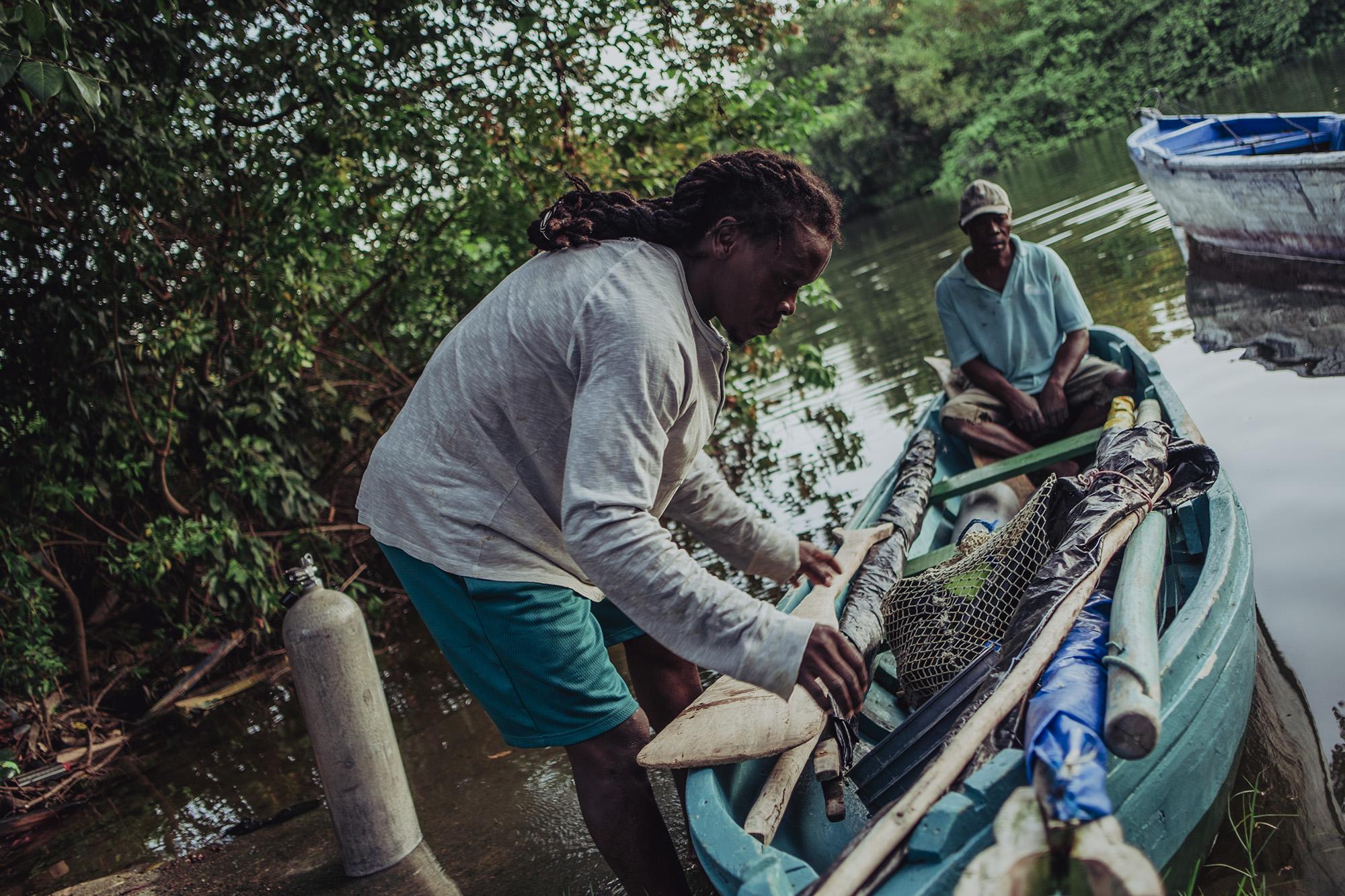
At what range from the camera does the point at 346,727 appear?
137 inches

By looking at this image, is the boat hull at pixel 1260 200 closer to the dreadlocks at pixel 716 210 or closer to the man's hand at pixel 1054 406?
the man's hand at pixel 1054 406

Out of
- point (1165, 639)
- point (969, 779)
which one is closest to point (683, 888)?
point (969, 779)

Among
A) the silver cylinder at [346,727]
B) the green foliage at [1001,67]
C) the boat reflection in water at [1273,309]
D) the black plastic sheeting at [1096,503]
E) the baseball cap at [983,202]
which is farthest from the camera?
the green foliage at [1001,67]

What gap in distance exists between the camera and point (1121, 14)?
97.9ft

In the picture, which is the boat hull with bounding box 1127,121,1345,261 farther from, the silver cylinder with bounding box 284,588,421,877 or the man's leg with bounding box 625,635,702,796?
the silver cylinder with bounding box 284,588,421,877

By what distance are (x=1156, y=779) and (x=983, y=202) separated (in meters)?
3.73

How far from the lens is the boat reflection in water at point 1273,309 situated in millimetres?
6332

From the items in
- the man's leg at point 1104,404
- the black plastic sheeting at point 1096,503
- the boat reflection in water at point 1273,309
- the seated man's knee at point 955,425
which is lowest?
the boat reflection in water at point 1273,309

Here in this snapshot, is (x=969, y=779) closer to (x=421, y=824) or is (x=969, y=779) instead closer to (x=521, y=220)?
(x=421, y=824)

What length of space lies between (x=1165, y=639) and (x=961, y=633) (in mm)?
750

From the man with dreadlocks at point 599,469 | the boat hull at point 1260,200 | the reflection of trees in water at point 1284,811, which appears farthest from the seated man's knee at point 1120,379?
the man with dreadlocks at point 599,469

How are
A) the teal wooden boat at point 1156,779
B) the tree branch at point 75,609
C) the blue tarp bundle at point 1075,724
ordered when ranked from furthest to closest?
the tree branch at point 75,609 → the teal wooden boat at point 1156,779 → the blue tarp bundle at point 1075,724

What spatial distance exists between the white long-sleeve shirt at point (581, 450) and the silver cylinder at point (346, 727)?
49.0 inches

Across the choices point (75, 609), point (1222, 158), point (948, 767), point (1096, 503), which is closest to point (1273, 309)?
point (1222, 158)
